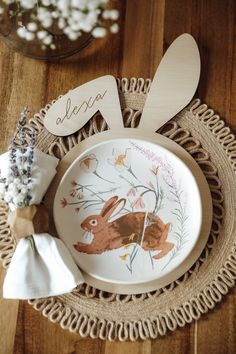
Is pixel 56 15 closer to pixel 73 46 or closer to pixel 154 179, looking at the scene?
pixel 73 46

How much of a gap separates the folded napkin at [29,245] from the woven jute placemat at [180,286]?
53 millimetres

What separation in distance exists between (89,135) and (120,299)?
335 millimetres

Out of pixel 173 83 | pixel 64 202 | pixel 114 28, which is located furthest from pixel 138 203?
pixel 114 28

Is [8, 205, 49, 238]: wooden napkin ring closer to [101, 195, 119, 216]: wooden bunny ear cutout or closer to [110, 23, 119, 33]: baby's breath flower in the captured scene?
[101, 195, 119, 216]: wooden bunny ear cutout

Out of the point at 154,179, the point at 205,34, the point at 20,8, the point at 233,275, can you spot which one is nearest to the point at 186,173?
the point at 154,179

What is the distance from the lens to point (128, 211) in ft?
2.99

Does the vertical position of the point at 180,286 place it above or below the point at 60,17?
below

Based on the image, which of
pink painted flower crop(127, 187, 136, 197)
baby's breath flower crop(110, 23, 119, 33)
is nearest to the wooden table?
baby's breath flower crop(110, 23, 119, 33)

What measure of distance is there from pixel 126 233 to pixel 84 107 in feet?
0.91

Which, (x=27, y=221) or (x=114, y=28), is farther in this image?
(x=114, y=28)

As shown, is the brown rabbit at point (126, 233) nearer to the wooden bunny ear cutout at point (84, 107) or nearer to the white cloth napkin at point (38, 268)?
the white cloth napkin at point (38, 268)

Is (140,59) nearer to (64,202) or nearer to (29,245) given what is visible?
(64,202)

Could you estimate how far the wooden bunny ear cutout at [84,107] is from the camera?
952 millimetres

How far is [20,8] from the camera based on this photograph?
961 mm
